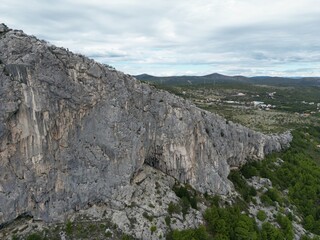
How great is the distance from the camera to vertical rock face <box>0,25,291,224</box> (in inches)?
1638

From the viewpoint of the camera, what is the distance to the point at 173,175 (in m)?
54.8

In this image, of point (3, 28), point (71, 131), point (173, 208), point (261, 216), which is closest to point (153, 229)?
point (173, 208)

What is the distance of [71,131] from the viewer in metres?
45.2

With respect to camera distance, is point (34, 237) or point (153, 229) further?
point (153, 229)

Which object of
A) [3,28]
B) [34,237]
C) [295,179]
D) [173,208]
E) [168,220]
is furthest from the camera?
[295,179]

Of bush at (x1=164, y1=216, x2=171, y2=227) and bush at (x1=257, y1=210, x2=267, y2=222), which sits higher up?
bush at (x1=164, y1=216, x2=171, y2=227)

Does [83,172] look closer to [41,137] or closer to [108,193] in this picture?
[108,193]

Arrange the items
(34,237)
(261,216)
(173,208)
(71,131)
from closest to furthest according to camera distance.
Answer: (34,237), (71,131), (173,208), (261,216)

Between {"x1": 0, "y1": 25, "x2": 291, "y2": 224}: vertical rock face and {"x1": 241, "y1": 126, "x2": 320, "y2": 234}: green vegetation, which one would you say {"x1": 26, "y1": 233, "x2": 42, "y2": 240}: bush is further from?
{"x1": 241, "y1": 126, "x2": 320, "y2": 234}: green vegetation

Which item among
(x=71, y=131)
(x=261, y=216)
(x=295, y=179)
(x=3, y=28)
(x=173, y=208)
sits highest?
(x=3, y=28)

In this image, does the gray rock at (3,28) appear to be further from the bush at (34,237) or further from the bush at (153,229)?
the bush at (153,229)

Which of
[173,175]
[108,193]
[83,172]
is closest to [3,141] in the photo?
[83,172]

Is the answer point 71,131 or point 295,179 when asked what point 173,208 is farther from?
point 295,179

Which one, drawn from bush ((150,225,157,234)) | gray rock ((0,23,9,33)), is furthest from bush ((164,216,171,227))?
gray rock ((0,23,9,33))
